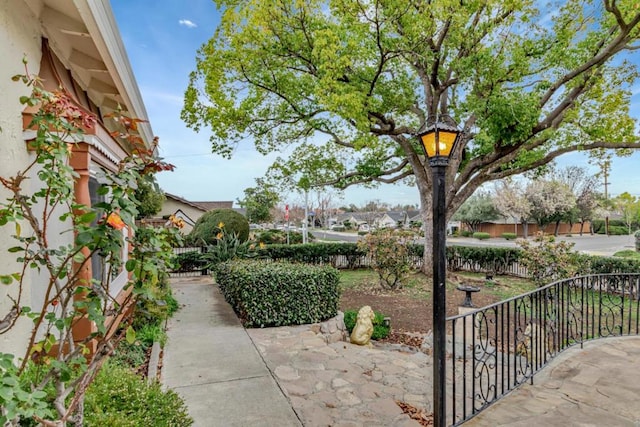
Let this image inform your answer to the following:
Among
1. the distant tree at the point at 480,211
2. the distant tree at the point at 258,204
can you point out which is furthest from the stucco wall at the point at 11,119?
the distant tree at the point at 480,211

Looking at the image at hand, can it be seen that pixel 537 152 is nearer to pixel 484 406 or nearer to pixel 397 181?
pixel 397 181

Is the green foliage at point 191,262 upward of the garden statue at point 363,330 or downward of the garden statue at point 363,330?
upward

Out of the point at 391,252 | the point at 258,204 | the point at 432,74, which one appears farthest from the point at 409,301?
the point at 258,204

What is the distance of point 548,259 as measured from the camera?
28.7 ft

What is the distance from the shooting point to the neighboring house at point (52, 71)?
2279 millimetres

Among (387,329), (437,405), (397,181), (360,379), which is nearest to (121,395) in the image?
(437,405)

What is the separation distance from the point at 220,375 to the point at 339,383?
1.26 metres

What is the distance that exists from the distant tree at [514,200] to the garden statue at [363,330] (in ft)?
86.0

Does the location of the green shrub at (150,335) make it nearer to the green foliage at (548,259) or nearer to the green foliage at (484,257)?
the green foliage at (548,259)

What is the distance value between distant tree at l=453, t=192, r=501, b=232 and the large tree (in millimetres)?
23044

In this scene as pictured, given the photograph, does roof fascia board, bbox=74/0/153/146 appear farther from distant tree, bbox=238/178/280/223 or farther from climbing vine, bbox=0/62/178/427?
distant tree, bbox=238/178/280/223

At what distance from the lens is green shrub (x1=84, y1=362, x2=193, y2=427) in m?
2.04

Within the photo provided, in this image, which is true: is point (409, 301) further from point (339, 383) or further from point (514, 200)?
point (514, 200)

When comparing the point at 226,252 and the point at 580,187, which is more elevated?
the point at 580,187
